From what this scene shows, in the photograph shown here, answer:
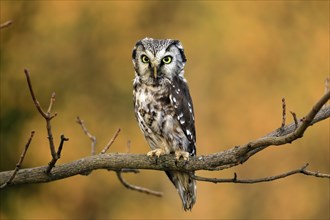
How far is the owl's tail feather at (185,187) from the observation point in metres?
4.82

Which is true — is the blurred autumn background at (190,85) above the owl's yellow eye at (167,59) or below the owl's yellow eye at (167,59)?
above

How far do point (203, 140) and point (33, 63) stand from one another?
3392mm

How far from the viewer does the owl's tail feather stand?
482 centimetres

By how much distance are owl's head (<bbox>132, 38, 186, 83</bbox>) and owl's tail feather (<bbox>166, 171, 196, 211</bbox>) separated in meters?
0.72

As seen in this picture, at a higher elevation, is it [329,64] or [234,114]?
[329,64]

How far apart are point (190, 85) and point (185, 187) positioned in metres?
7.98

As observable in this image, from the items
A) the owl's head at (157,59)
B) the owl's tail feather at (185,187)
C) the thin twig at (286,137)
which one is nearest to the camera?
the thin twig at (286,137)

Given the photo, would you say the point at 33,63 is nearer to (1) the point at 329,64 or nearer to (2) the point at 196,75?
(2) the point at 196,75

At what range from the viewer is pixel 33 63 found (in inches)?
490

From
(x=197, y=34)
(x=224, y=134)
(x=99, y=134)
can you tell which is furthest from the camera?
(x=197, y=34)

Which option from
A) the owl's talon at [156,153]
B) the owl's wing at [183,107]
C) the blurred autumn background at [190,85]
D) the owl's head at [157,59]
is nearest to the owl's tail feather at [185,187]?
the owl's wing at [183,107]

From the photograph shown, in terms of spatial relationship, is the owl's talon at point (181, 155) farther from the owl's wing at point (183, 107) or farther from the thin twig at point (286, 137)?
the thin twig at point (286, 137)

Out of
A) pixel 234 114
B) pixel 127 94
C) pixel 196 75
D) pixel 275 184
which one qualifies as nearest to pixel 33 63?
pixel 127 94

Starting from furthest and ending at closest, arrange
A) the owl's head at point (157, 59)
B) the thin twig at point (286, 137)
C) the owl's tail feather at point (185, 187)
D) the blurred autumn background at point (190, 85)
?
→ the blurred autumn background at point (190, 85), the owl's tail feather at point (185, 187), the owl's head at point (157, 59), the thin twig at point (286, 137)
